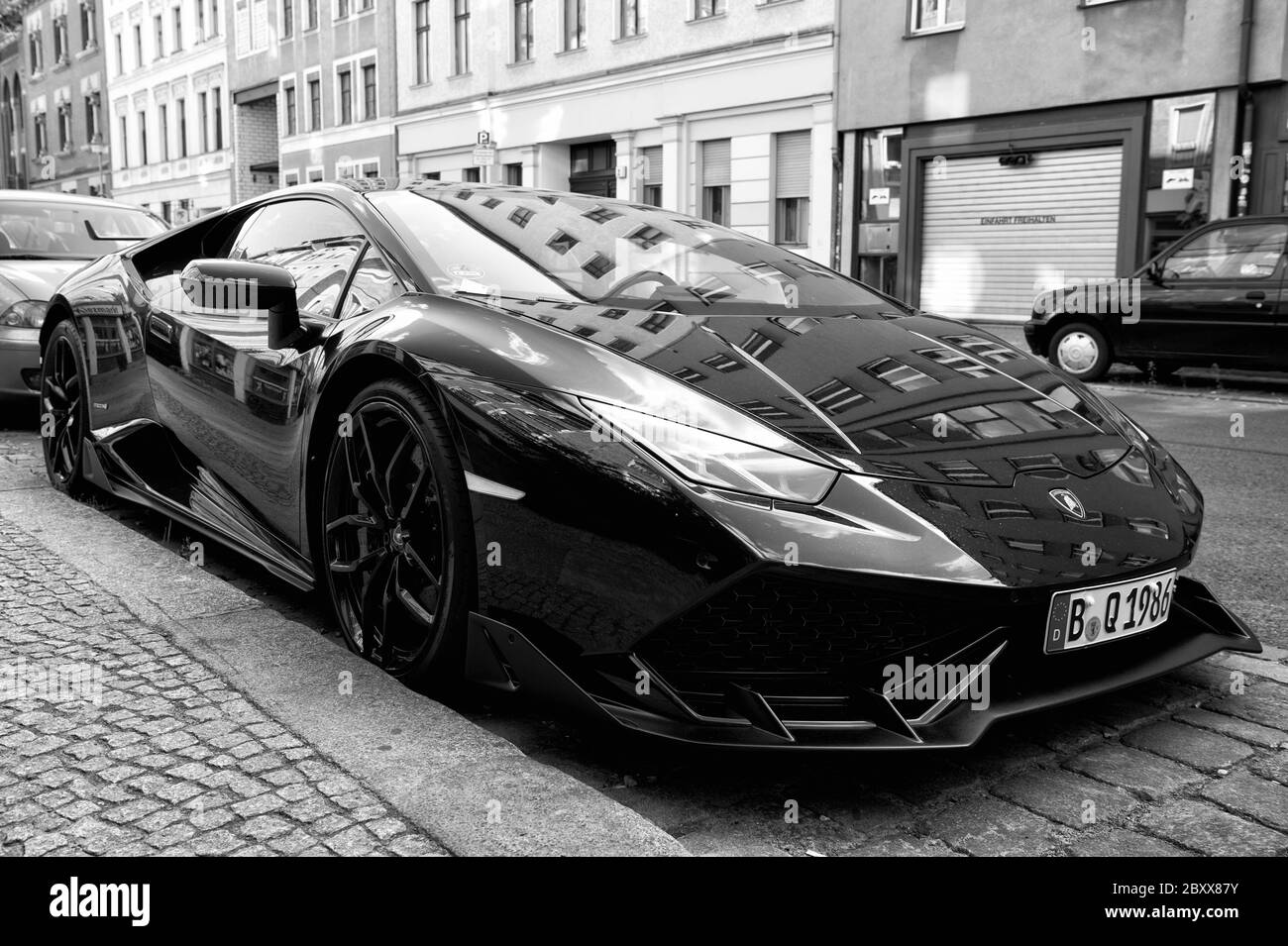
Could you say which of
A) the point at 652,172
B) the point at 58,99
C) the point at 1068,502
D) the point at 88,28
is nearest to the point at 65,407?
the point at 1068,502

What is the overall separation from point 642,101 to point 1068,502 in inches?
858

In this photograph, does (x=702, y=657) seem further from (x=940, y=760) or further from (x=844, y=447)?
(x=940, y=760)

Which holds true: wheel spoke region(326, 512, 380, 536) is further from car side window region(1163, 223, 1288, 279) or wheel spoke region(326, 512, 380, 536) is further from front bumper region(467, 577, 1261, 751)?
car side window region(1163, 223, 1288, 279)

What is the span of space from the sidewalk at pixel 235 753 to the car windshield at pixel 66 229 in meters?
5.17

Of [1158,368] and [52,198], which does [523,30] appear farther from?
[52,198]

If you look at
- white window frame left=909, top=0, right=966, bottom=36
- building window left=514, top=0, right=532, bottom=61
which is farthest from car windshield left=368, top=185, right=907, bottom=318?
building window left=514, top=0, right=532, bottom=61

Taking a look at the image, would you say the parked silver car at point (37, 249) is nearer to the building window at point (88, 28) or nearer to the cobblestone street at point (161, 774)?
the cobblestone street at point (161, 774)

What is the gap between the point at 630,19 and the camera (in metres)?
23.2

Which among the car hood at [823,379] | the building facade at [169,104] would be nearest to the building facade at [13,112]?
the building facade at [169,104]

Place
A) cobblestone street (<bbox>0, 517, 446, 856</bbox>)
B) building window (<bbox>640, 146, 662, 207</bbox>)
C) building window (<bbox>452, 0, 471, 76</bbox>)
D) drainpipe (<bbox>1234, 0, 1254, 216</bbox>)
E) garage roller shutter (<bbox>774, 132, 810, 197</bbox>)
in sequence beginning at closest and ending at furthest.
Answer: cobblestone street (<bbox>0, 517, 446, 856</bbox>) → drainpipe (<bbox>1234, 0, 1254, 216</bbox>) → garage roller shutter (<bbox>774, 132, 810, 197</bbox>) → building window (<bbox>640, 146, 662, 207</bbox>) → building window (<bbox>452, 0, 471, 76</bbox>)

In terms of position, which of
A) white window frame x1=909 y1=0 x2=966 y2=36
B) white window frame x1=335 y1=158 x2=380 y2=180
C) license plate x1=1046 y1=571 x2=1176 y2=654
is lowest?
license plate x1=1046 y1=571 x2=1176 y2=654

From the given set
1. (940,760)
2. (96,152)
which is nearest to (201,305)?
(940,760)

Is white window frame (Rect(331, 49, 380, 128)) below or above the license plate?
above

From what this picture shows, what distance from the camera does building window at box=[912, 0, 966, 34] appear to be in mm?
18000
